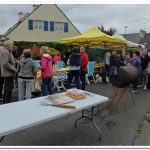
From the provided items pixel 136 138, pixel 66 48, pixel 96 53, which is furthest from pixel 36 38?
pixel 136 138

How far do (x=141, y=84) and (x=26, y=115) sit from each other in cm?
886

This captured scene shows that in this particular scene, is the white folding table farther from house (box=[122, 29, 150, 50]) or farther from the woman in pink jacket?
house (box=[122, 29, 150, 50])

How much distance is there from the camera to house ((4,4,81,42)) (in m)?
32.6

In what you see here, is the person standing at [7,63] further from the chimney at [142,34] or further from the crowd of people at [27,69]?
the chimney at [142,34]

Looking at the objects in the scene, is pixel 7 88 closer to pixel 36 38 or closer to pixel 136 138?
pixel 136 138

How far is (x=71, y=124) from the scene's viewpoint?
590 centimetres

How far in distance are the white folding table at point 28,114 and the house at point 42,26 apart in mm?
28755

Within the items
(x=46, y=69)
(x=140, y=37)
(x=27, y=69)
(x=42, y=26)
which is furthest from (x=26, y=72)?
(x=140, y=37)

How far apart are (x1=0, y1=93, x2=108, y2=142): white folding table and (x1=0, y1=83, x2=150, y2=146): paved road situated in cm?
77

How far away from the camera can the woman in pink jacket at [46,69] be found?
7.76m

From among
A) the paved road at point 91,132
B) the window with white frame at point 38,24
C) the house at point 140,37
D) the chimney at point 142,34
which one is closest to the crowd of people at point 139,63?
the paved road at point 91,132

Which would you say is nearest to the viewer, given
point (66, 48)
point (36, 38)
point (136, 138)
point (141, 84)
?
point (136, 138)

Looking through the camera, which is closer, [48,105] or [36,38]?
[48,105]

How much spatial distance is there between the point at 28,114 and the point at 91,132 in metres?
1.91
